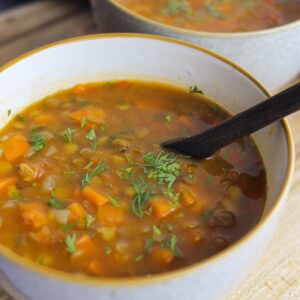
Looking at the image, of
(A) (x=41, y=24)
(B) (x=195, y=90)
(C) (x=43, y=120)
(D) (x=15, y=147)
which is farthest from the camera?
(A) (x=41, y=24)

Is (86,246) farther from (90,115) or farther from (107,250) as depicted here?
(90,115)

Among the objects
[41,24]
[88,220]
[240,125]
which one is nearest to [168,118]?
[240,125]

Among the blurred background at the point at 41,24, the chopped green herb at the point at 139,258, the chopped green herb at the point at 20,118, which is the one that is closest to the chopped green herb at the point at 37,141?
the chopped green herb at the point at 20,118

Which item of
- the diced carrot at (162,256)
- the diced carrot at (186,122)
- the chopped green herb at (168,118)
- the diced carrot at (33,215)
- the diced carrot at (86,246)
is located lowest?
the diced carrot at (162,256)

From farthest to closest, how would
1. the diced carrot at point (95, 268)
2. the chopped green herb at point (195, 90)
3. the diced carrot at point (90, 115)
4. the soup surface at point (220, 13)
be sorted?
the soup surface at point (220, 13)
the chopped green herb at point (195, 90)
the diced carrot at point (90, 115)
the diced carrot at point (95, 268)

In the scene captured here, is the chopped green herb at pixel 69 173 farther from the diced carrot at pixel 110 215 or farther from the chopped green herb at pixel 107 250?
the chopped green herb at pixel 107 250

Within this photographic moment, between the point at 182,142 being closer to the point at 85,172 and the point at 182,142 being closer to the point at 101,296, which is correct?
the point at 85,172
